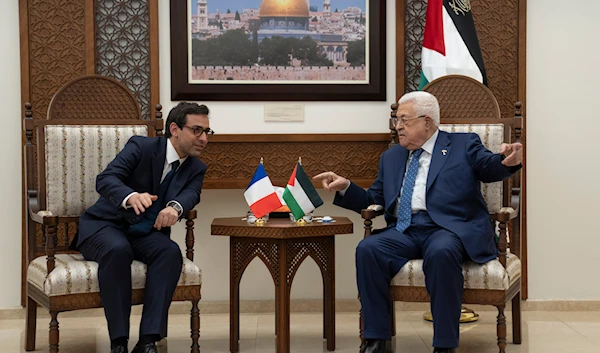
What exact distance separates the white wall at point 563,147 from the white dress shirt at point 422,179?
4.33ft

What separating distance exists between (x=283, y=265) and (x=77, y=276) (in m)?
0.99

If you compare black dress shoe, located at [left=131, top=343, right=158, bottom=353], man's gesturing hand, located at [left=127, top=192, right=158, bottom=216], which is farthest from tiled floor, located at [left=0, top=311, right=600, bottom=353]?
man's gesturing hand, located at [left=127, top=192, right=158, bottom=216]

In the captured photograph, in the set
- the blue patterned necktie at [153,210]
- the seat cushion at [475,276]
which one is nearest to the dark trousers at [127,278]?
the blue patterned necktie at [153,210]

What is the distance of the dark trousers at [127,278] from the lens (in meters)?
3.61

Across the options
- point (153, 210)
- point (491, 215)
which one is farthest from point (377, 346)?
point (153, 210)

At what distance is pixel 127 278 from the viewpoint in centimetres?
366

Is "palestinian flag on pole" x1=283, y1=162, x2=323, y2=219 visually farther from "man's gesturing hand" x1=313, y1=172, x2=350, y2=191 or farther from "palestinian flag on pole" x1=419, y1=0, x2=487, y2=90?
"palestinian flag on pole" x1=419, y1=0, x2=487, y2=90

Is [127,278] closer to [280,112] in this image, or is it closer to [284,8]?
[280,112]

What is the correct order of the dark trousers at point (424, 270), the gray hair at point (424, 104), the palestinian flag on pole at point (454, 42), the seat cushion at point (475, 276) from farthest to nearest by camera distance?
the palestinian flag on pole at point (454, 42) < the gray hair at point (424, 104) < the seat cushion at point (475, 276) < the dark trousers at point (424, 270)

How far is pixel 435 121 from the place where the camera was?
4.03m

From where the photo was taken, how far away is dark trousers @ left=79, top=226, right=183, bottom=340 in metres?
3.61

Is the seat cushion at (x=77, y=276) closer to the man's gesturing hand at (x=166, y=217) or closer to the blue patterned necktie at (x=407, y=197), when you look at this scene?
the man's gesturing hand at (x=166, y=217)

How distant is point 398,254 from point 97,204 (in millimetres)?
1529

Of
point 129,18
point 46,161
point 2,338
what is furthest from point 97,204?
point 129,18
